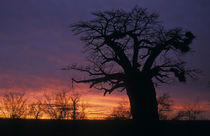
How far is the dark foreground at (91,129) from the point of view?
6551mm

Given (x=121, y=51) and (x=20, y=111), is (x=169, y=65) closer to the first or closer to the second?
(x=121, y=51)

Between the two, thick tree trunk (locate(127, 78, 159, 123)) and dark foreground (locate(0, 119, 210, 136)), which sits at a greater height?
thick tree trunk (locate(127, 78, 159, 123))

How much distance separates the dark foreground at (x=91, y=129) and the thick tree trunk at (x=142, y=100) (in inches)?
18.6

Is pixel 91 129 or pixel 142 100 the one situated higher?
pixel 142 100

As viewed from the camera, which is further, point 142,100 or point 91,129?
point 142,100

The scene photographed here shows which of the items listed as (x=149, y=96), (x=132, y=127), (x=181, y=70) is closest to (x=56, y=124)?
(x=132, y=127)

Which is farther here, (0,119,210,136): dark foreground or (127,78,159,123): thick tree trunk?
(127,78,159,123): thick tree trunk

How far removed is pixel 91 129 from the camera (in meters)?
7.42

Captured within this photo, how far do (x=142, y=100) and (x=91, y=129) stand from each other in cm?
343

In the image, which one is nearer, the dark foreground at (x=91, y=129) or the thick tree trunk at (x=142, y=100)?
the dark foreground at (x=91, y=129)

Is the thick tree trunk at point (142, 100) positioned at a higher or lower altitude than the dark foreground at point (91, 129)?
higher

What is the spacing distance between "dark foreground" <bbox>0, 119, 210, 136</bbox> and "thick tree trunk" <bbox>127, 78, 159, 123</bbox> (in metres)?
A: 0.47

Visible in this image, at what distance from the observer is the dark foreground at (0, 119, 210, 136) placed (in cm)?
655

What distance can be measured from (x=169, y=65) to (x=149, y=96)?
2096 mm
